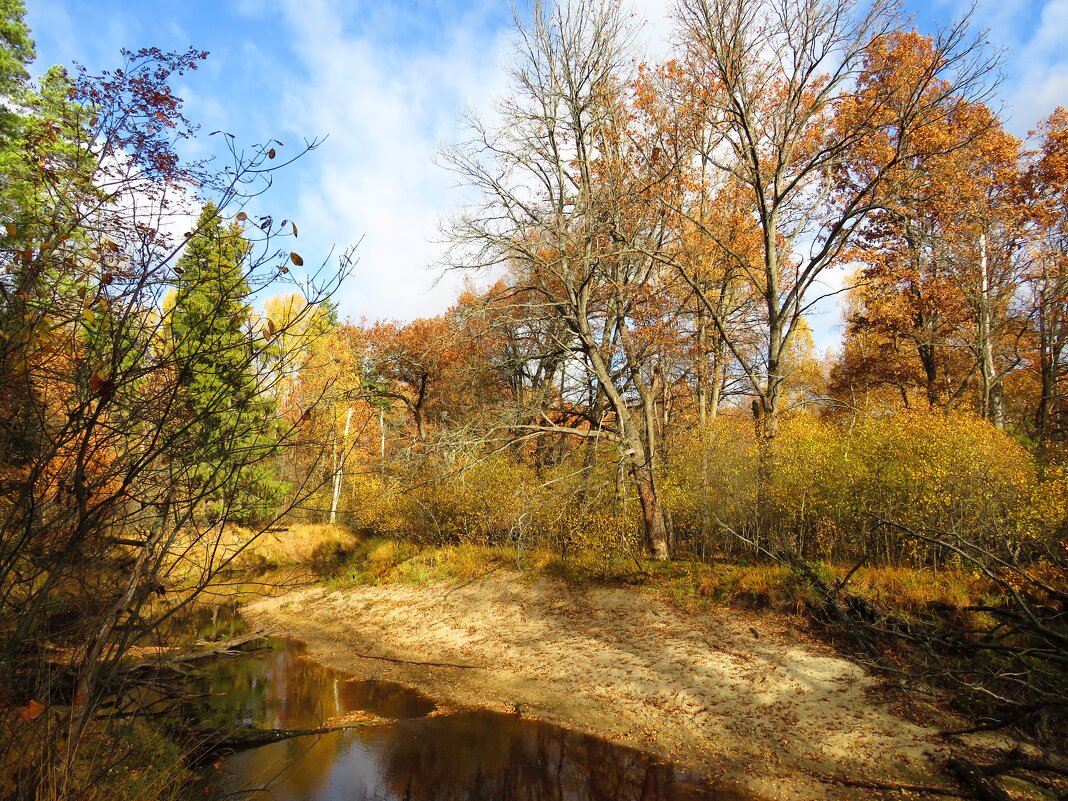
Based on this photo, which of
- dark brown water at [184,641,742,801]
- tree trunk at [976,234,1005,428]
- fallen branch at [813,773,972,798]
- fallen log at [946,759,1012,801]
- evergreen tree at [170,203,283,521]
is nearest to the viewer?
evergreen tree at [170,203,283,521]

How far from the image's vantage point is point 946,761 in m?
7.23

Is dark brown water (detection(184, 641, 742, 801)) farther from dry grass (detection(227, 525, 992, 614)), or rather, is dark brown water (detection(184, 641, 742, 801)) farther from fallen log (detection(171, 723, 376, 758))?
dry grass (detection(227, 525, 992, 614))

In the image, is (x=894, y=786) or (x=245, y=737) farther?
(x=245, y=737)

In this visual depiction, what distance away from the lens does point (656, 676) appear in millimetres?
10562

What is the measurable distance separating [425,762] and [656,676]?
434 cm

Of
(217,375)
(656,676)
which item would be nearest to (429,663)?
(656,676)

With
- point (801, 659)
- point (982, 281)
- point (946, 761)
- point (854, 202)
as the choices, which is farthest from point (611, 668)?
point (982, 281)

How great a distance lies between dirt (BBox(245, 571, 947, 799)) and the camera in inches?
308

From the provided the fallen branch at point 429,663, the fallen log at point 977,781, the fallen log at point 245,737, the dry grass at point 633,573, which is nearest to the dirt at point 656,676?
the fallen branch at point 429,663

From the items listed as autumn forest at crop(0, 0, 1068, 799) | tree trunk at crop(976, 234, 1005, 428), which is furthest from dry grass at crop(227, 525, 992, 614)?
tree trunk at crop(976, 234, 1005, 428)

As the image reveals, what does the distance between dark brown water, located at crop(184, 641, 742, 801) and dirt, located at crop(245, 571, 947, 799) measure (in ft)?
1.81

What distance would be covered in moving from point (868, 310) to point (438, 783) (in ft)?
67.7

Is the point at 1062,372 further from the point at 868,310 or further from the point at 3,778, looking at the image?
the point at 3,778

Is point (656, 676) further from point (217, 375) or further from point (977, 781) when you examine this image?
point (217, 375)
